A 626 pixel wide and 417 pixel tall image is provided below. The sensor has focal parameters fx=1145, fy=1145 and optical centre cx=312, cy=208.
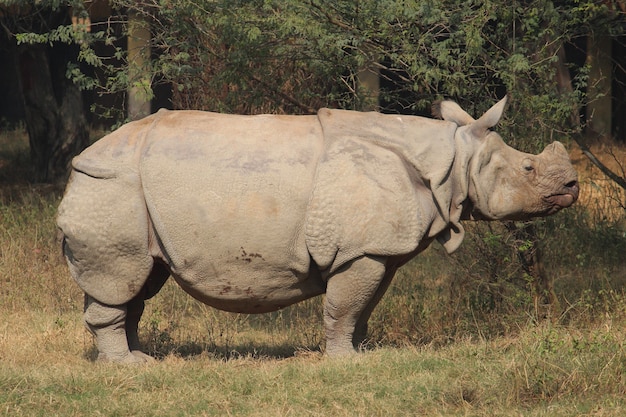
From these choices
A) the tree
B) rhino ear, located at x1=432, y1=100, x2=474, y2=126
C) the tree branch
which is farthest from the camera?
the tree

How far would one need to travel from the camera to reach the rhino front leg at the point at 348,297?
729 centimetres

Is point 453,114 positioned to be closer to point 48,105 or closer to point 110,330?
point 110,330

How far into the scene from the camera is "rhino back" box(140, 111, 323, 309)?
7.20m

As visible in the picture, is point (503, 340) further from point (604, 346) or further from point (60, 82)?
point (60, 82)

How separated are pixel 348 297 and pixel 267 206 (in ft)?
2.62

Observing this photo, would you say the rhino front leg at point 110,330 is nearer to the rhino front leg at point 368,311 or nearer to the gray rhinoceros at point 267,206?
the gray rhinoceros at point 267,206

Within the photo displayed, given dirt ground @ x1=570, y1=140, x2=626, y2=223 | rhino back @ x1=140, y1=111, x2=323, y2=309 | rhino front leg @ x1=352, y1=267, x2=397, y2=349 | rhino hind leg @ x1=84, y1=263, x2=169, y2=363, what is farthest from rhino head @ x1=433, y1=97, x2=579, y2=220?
dirt ground @ x1=570, y1=140, x2=626, y2=223

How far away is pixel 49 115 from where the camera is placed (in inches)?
A: 549

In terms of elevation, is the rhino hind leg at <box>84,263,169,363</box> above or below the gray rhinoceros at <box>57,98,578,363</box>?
below

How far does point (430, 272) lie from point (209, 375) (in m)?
4.72

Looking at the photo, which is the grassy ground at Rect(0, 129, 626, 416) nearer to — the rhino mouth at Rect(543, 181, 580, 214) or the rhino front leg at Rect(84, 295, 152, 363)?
the rhino front leg at Rect(84, 295, 152, 363)

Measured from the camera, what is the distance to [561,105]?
881cm

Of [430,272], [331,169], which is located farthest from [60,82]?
[331,169]

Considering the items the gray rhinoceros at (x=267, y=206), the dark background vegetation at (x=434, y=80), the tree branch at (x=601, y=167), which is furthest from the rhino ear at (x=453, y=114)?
the tree branch at (x=601, y=167)
